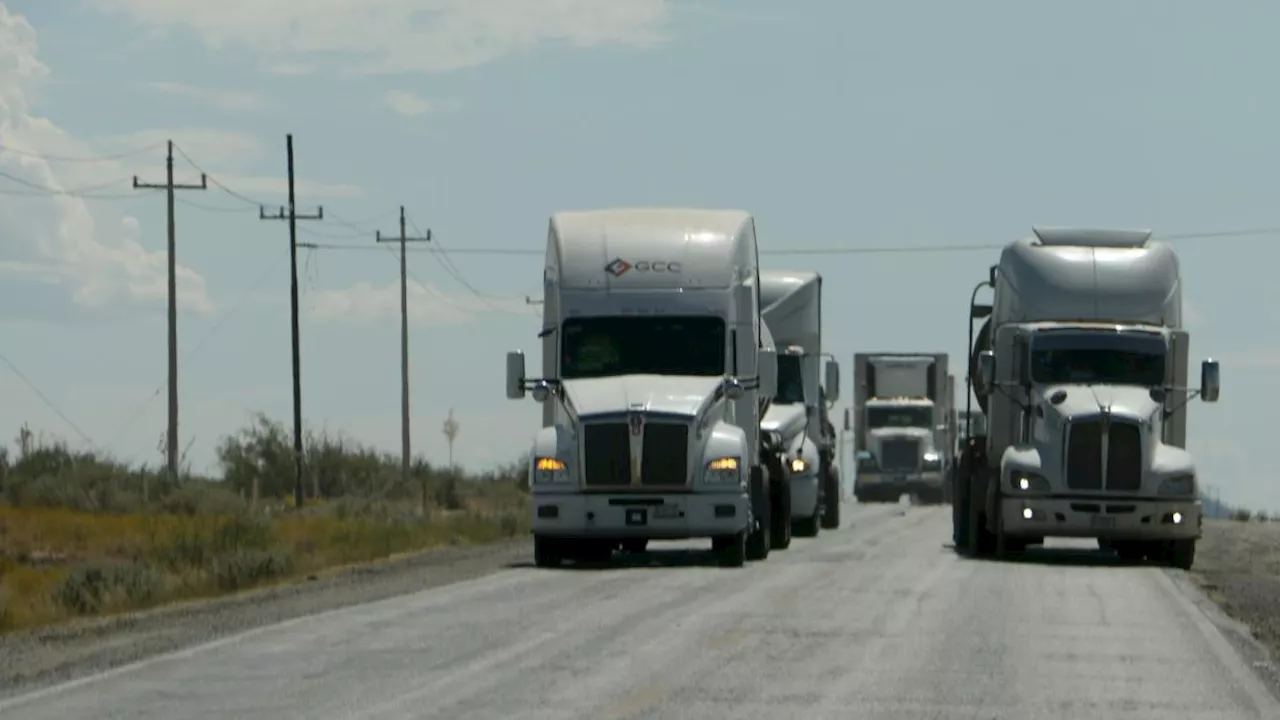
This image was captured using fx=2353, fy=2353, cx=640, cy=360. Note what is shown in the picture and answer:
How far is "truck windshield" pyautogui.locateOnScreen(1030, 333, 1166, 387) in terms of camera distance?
29.8 meters

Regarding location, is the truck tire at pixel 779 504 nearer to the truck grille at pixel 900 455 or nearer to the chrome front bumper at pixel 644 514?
the chrome front bumper at pixel 644 514

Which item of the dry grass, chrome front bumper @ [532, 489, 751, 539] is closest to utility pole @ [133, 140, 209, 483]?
the dry grass

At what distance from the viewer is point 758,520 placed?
29.6 meters

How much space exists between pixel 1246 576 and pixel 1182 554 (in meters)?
0.85

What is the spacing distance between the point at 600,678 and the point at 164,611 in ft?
28.5

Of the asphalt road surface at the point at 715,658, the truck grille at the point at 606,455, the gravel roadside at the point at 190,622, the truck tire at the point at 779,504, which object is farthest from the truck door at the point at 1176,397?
the gravel roadside at the point at 190,622

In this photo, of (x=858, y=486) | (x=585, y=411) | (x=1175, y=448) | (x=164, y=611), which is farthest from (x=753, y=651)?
(x=858, y=486)

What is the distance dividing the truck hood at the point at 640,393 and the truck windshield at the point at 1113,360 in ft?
16.2

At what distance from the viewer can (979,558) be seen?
3152 centimetres

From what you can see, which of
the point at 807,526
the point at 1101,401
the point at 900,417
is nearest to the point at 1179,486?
the point at 1101,401

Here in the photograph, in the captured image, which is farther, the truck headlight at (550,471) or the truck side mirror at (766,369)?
the truck side mirror at (766,369)

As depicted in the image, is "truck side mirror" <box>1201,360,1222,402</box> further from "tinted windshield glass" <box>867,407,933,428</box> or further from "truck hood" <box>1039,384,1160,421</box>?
"tinted windshield glass" <box>867,407,933,428</box>

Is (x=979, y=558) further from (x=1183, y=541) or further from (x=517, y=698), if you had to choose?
(x=517, y=698)

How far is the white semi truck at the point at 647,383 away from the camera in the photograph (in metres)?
27.1
